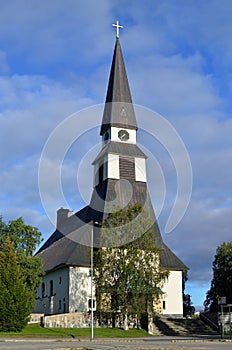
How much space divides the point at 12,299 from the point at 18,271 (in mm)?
2541

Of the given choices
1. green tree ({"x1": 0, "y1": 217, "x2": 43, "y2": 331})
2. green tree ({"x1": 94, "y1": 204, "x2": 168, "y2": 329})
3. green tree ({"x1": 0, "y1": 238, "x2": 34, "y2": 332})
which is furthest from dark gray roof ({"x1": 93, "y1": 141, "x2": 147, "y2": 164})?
green tree ({"x1": 0, "y1": 238, "x2": 34, "y2": 332})

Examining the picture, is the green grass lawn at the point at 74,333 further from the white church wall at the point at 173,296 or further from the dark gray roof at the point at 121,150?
the dark gray roof at the point at 121,150

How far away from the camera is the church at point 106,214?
2402 inches

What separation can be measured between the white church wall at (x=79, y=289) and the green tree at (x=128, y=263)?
9385mm

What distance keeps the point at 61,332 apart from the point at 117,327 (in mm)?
7870

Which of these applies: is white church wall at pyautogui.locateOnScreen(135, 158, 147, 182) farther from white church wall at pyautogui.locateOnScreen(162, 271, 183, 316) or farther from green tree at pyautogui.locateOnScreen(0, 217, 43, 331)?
green tree at pyautogui.locateOnScreen(0, 217, 43, 331)

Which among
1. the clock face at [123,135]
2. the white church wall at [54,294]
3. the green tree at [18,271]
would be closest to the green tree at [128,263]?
the green tree at [18,271]

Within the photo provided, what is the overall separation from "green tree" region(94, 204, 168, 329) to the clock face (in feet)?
70.7

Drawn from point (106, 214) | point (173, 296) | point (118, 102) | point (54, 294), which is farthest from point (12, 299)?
point (118, 102)

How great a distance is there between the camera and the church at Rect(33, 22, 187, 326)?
61.0 m

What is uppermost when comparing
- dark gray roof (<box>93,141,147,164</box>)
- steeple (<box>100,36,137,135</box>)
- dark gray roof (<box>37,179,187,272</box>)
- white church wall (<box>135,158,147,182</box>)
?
steeple (<box>100,36,137,135</box>)

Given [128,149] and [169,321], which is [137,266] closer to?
[169,321]

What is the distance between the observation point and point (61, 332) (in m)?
47.0

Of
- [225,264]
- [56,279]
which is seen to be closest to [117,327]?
[56,279]
